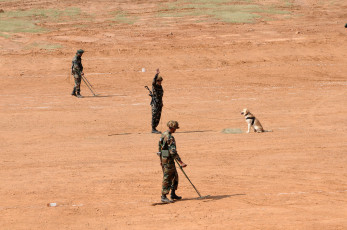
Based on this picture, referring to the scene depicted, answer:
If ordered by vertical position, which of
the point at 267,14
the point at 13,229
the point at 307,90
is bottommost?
the point at 13,229

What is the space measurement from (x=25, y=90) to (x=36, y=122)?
7.23 m

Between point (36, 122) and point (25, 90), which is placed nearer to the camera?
point (36, 122)

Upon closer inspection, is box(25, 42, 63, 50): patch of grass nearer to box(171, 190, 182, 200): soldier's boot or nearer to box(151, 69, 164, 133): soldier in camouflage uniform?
box(151, 69, 164, 133): soldier in camouflage uniform

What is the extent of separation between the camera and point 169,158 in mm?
14141

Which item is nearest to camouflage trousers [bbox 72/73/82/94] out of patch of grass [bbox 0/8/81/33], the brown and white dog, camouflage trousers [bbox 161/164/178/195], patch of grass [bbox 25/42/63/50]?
patch of grass [bbox 25/42/63/50]

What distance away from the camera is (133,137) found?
69.9 ft

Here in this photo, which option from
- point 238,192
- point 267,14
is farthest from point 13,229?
point 267,14

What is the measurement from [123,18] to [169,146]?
29489mm

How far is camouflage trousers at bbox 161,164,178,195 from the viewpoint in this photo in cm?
1422

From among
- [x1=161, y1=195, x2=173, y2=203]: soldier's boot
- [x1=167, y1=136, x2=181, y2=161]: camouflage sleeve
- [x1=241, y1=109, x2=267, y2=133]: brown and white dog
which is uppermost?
[x1=167, y1=136, x2=181, y2=161]: camouflage sleeve

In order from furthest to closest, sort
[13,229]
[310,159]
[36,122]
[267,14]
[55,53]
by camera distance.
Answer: [267,14], [55,53], [36,122], [310,159], [13,229]

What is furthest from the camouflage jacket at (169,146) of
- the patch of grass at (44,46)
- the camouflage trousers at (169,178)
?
the patch of grass at (44,46)

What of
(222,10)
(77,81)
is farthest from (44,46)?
(222,10)

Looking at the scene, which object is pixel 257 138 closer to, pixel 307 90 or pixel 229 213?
pixel 229 213
